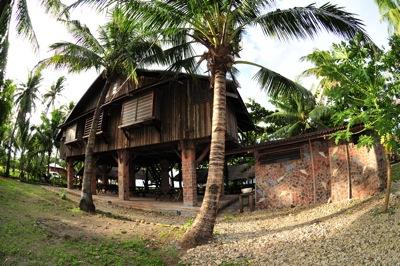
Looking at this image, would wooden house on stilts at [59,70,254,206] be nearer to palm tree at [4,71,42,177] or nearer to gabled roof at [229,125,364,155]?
gabled roof at [229,125,364,155]

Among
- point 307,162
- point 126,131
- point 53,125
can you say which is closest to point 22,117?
point 53,125

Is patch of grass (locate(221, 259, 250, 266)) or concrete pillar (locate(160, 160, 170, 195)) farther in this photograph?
concrete pillar (locate(160, 160, 170, 195))

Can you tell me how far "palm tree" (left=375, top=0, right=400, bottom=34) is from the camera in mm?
16172

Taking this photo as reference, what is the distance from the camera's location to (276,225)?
38.4ft

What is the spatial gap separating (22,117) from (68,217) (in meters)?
21.8

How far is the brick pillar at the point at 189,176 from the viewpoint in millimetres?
16438

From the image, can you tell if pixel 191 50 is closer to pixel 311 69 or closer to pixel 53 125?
pixel 311 69

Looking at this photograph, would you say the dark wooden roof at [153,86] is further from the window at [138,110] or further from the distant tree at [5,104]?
the distant tree at [5,104]

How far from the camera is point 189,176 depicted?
16.5 metres

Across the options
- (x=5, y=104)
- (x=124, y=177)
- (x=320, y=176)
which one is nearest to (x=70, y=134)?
(x=5, y=104)

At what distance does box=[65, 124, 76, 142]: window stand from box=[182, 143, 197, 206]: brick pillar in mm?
10611

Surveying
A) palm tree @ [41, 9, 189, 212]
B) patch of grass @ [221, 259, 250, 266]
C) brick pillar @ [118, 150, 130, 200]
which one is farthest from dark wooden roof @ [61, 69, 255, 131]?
patch of grass @ [221, 259, 250, 266]

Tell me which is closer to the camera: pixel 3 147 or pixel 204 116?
pixel 204 116

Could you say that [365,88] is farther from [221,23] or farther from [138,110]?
[138,110]
